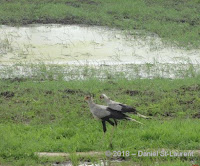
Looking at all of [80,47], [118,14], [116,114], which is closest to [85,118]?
[116,114]

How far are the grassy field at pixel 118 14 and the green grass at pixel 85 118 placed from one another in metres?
4.53

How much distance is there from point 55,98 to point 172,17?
782 cm

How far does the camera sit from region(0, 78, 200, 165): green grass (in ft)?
25.5

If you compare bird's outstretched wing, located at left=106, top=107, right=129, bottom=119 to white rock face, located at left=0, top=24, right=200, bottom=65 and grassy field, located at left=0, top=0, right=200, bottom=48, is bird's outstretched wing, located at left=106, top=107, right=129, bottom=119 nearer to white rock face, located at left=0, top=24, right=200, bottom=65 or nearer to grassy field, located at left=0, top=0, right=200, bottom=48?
white rock face, located at left=0, top=24, right=200, bottom=65

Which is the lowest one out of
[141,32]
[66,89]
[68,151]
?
[68,151]

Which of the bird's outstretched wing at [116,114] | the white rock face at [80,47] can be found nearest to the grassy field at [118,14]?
the white rock face at [80,47]

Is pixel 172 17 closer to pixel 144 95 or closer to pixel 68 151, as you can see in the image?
pixel 144 95

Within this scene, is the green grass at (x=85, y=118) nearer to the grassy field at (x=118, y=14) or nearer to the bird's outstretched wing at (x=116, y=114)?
the bird's outstretched wing at (x=116, y=114)

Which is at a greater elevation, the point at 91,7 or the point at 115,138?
the point at 91,7

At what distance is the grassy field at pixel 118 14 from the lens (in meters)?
15.9

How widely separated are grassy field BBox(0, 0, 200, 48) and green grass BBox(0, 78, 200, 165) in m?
4.53

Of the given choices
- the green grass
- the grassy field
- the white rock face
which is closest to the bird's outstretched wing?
the green grass

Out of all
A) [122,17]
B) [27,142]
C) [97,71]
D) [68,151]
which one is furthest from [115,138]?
[122,17]

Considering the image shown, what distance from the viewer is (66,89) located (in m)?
10.8
